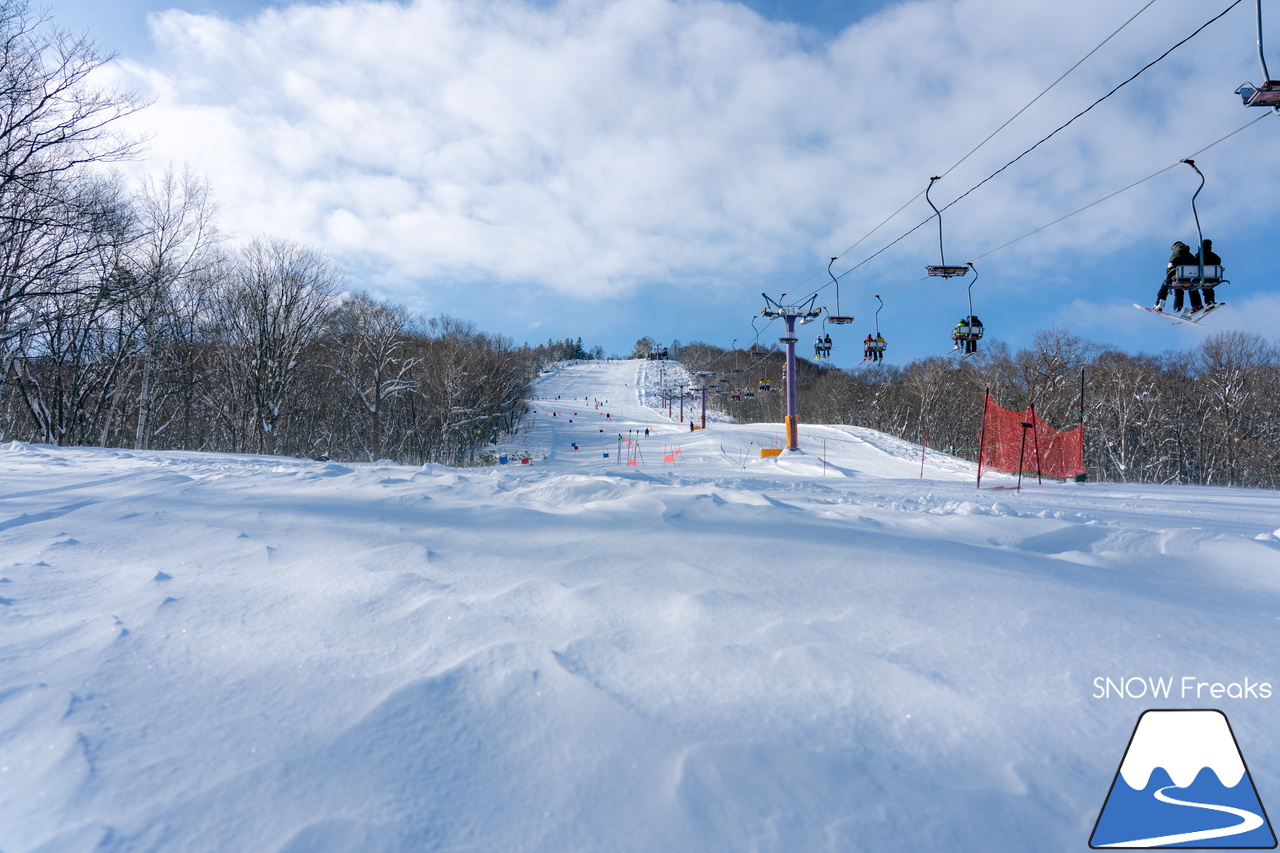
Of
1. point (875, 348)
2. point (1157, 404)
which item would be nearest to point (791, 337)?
point (875, 348)

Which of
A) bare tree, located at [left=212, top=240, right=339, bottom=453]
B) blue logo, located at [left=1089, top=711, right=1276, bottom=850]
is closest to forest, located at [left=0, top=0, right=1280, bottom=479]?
bare tree, located at [left=212, top=240, right=339, bottom=453]

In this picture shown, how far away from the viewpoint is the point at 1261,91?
20.7 ft

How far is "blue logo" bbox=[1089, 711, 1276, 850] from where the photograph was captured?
5.92 feet

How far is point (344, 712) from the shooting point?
2.13m

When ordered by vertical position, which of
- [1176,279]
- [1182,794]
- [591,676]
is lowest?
[1182,794]

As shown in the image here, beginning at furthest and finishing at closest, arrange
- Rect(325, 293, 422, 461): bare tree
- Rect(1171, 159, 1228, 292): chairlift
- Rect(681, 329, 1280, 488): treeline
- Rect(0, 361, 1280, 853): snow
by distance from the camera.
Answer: Rect(681, 329, 1280, 488): treeline
Rect(325, 293, 422, 461): bare tree
Rect(1171, 159, 1228, 292): chairlift
Rect(0, 361, 1280, 853): snow

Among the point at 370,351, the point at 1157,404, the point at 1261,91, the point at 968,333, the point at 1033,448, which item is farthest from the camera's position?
the point at 1157,404

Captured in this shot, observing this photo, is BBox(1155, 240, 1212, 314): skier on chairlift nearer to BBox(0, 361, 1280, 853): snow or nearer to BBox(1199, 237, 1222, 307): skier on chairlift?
BBox(1199, 237, 1222, 307): skier on chairlift

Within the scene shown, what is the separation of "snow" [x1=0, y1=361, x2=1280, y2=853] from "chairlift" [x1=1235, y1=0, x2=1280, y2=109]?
5.62 meters

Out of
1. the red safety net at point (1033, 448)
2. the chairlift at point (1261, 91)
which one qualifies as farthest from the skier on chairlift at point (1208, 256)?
the red safety net at point (1033, 448)

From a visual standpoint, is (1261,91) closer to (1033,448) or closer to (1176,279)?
(1176,279)

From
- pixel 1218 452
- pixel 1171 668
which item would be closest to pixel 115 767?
pixel 1171 668

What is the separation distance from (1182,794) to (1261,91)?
834 cm

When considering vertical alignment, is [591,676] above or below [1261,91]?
below
